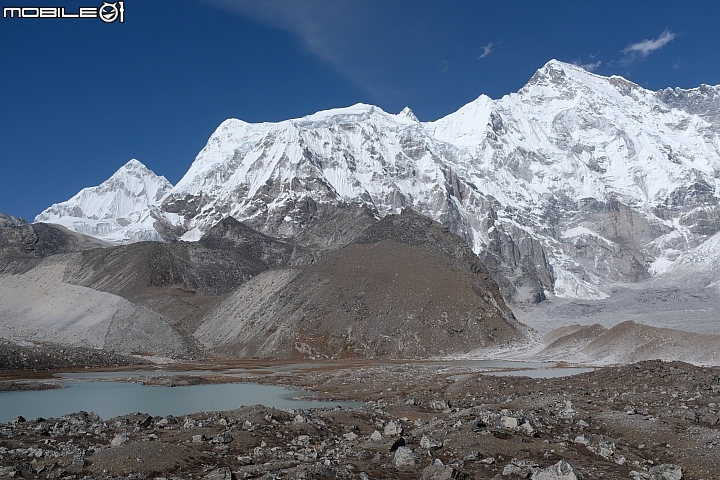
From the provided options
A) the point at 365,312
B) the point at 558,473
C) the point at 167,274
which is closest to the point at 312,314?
the point at 365,312

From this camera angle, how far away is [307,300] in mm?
111938

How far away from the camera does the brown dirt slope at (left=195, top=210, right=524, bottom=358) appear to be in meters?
102

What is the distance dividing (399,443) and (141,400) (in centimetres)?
3292

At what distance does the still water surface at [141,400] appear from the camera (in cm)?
4200

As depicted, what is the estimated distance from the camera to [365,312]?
106 meters

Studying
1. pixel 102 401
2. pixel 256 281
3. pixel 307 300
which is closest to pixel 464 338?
pixel 307 300

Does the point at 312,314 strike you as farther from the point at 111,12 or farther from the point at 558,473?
the point at 558,473

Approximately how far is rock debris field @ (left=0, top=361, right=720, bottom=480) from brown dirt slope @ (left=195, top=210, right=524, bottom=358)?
65.1 m

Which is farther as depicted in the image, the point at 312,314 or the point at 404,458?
the point at 312,314

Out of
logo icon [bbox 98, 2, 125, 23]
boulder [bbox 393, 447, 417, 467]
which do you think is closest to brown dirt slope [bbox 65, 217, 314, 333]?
logo icon [bbox 98, 2, 125, 23]

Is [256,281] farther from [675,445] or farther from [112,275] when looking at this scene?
[675,445]

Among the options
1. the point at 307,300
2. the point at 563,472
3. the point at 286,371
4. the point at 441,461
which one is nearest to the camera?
the point at 563,472

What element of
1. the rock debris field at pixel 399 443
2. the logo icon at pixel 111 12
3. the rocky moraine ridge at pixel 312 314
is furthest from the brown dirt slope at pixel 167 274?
the rock debris field at pixel 399 443

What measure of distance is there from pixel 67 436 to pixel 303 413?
32.5 ft
